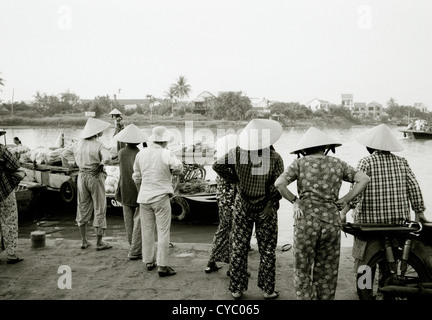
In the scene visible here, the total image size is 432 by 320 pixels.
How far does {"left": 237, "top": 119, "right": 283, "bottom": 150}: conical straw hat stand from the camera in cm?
327

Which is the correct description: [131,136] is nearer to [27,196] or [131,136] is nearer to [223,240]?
[223,240]

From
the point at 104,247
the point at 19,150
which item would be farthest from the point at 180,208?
the point at 19,150

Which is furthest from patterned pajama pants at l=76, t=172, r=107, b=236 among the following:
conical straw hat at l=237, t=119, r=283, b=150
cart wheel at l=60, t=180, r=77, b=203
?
cart wheel at l=60, t=180, r=77, b=203

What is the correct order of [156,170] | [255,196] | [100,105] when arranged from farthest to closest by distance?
[100,105] → [156,170] → [255,196]

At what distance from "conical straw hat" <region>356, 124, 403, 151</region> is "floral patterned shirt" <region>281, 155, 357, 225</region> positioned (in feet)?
1.72

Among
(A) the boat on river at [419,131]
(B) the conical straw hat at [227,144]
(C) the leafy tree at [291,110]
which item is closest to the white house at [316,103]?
(C) the leafy tree at [291,110]

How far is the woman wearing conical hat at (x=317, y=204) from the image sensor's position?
2.92 m

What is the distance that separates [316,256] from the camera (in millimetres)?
3064

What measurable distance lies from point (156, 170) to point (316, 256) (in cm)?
179

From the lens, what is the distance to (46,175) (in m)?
10.3
